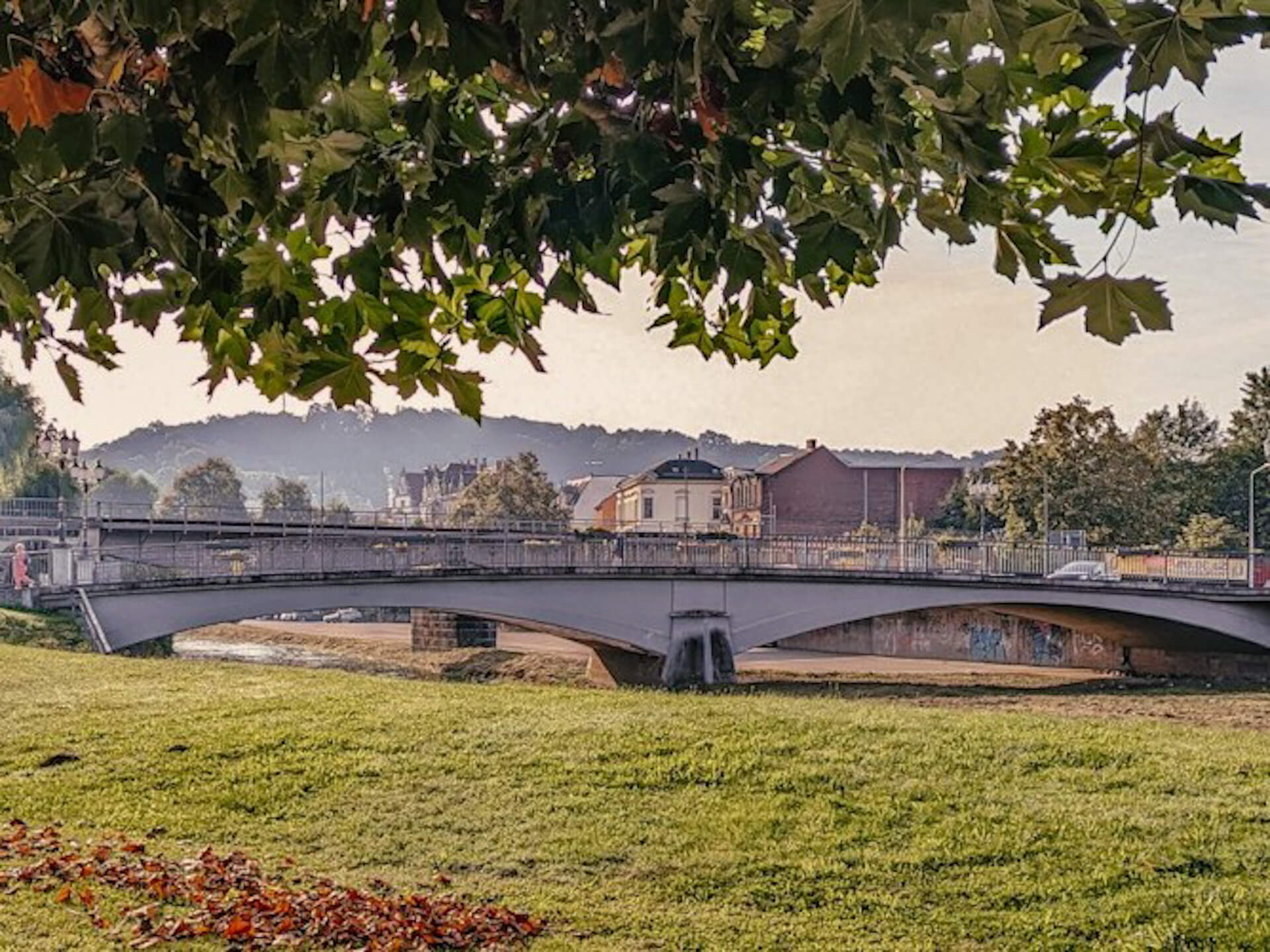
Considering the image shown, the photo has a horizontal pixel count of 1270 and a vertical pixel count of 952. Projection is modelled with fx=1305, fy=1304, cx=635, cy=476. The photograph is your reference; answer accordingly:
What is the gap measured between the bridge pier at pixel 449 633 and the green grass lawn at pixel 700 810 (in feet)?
131

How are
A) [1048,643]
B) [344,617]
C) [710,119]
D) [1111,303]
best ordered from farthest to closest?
[344,617] < [1048,643] < [710,119] < [1111,303]

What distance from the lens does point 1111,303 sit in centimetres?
226

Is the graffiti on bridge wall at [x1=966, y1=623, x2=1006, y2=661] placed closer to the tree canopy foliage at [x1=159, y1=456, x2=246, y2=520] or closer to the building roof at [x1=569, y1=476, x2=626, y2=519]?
the building roof at [x1=569, y1=476, x2=626, y2=519]

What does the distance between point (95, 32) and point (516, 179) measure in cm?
92

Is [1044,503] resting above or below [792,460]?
below

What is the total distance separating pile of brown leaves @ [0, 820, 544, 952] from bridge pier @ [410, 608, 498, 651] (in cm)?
4763

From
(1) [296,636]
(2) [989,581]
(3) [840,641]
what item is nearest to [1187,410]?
(3) [840,641]

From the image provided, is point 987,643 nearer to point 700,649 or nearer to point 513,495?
point 700,649

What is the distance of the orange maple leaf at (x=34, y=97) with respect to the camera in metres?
2.38

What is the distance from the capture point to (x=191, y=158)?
2.61 metres

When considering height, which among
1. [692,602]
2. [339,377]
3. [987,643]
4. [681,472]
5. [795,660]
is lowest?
[795,660]

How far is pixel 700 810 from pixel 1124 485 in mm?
51427

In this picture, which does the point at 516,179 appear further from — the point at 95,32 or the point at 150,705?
the point at 150,705

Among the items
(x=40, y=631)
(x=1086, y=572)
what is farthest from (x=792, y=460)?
(x=40, y=631)
